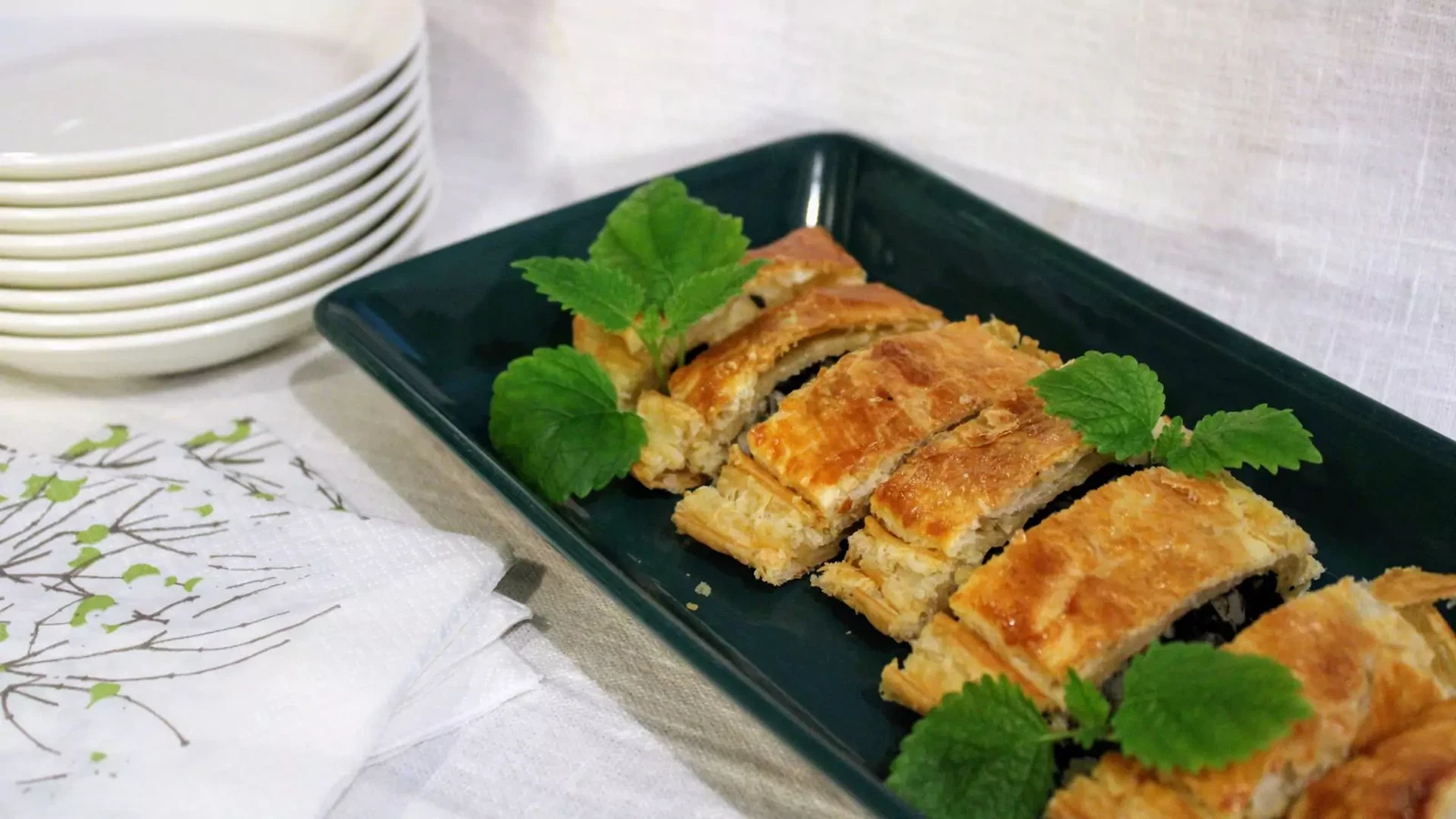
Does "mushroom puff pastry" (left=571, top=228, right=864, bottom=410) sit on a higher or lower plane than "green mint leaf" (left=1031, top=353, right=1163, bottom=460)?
lower

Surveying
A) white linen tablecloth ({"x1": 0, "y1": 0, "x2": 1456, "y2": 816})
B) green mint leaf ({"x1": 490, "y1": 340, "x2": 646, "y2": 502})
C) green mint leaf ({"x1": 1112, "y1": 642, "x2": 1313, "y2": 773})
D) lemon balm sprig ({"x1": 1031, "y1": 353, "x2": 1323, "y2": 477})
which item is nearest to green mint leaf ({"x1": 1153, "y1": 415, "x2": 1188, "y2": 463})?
lemon balm sprig ({"x1": 1031, "y1": 353, "x2": 1323, "y2": 477})

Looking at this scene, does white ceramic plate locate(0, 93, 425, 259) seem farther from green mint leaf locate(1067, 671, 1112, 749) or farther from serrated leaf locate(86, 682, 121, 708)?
green mint leaf locate(1067, 671, 1112, 749)

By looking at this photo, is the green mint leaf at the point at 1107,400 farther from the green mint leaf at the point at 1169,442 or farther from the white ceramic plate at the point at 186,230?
the white ceramic plate at the point at 186,230

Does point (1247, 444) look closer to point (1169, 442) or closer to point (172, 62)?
point (1169, 442)

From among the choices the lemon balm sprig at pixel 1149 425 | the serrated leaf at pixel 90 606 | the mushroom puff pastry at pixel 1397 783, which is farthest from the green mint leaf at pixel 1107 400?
the serrated leaf at pixel 90 606

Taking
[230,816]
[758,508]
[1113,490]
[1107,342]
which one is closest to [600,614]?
[758,508]

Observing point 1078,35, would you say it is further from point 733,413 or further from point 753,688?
point 753,688
